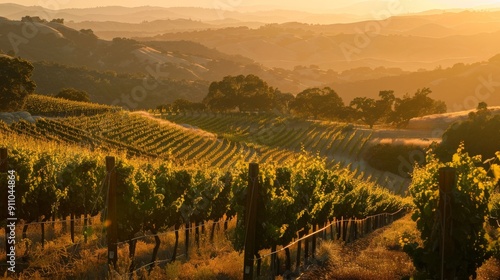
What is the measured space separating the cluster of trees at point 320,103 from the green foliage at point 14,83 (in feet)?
119

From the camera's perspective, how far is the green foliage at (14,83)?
71625 millimetres

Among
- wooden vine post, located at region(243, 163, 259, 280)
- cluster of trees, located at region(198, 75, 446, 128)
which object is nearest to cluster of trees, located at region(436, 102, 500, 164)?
cluster of trees, located at region(198, 75, 446, 128)

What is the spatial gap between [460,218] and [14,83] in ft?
235

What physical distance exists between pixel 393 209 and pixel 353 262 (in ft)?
95.1

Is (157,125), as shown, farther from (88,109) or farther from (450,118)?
(450,118)

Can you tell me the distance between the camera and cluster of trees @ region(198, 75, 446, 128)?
101m

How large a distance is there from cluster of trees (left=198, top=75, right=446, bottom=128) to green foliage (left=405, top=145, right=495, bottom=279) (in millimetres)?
88371

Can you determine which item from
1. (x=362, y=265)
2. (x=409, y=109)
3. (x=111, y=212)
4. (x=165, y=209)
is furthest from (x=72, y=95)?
(x=111, y=212)

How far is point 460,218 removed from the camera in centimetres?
1098

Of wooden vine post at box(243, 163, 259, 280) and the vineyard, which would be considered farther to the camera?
the vineyard

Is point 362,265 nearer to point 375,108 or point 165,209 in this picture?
point 165,209

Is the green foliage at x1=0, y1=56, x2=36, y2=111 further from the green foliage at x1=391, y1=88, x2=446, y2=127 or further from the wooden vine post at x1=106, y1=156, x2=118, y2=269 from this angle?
the wooden vine post at x1=106, y1=156, x2=118, y2=269

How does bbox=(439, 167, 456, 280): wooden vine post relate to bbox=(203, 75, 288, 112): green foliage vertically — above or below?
above

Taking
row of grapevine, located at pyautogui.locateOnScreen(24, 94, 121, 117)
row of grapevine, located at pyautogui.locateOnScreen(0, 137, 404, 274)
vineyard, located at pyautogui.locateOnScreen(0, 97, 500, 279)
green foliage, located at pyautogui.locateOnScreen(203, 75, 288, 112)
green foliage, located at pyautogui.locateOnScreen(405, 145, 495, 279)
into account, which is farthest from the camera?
green foliage, located at pyautogui.locateOnScreen(203, 75, 288, 112)
